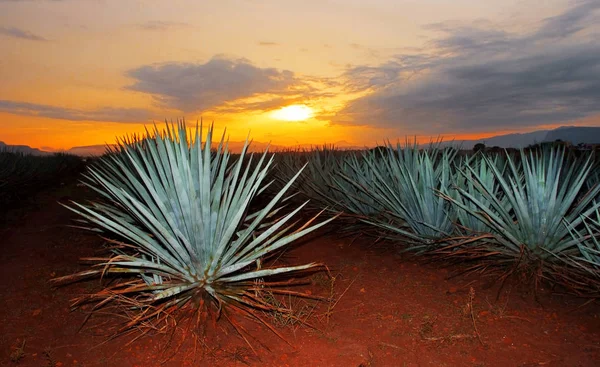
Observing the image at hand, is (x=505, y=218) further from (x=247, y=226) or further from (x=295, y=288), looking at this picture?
(x=247, y=226)

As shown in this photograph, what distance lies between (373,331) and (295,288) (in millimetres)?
1044

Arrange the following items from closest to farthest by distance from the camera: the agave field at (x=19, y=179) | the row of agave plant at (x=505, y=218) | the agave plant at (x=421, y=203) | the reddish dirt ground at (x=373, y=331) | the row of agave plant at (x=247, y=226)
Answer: the reddish dirt ground at (x=373, y=331)
the row of agave plant at (x=247, y=226)
the row of agave plant at (x=505, y=218)
the agave plant at (x=421, y=203)
the agave field at (x=19, y=179)

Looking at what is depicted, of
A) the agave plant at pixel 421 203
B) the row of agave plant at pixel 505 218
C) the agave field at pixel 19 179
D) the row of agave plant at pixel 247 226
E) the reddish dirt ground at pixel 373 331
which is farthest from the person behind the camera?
the agave field at pixel 19 179

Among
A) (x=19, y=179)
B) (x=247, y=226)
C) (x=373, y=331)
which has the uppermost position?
(x=247, y=226)

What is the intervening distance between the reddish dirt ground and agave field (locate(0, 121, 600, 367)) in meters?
0.01

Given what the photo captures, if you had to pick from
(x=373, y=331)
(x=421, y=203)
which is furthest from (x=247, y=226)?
(x=421, y=203)

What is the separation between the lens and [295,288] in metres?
4.07

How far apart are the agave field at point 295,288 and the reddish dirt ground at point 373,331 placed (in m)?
0.01

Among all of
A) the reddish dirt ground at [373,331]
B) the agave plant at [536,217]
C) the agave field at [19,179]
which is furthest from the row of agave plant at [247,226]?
the agave field at [19,179]

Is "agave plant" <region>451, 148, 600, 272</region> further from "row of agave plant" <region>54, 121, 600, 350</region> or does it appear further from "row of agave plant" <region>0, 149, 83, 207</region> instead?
"row of agave plant" <region>0, 149, 83, 207</region>

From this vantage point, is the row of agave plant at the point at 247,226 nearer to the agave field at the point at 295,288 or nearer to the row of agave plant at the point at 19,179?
the agave field at the point at 295,288

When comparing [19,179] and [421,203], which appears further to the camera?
[19,179]

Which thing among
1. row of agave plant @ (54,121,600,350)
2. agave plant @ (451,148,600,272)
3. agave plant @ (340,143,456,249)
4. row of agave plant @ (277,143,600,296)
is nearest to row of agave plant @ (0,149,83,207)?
row of agave plant @ (54,121,600,350)

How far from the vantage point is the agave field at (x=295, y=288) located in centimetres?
→ 296
